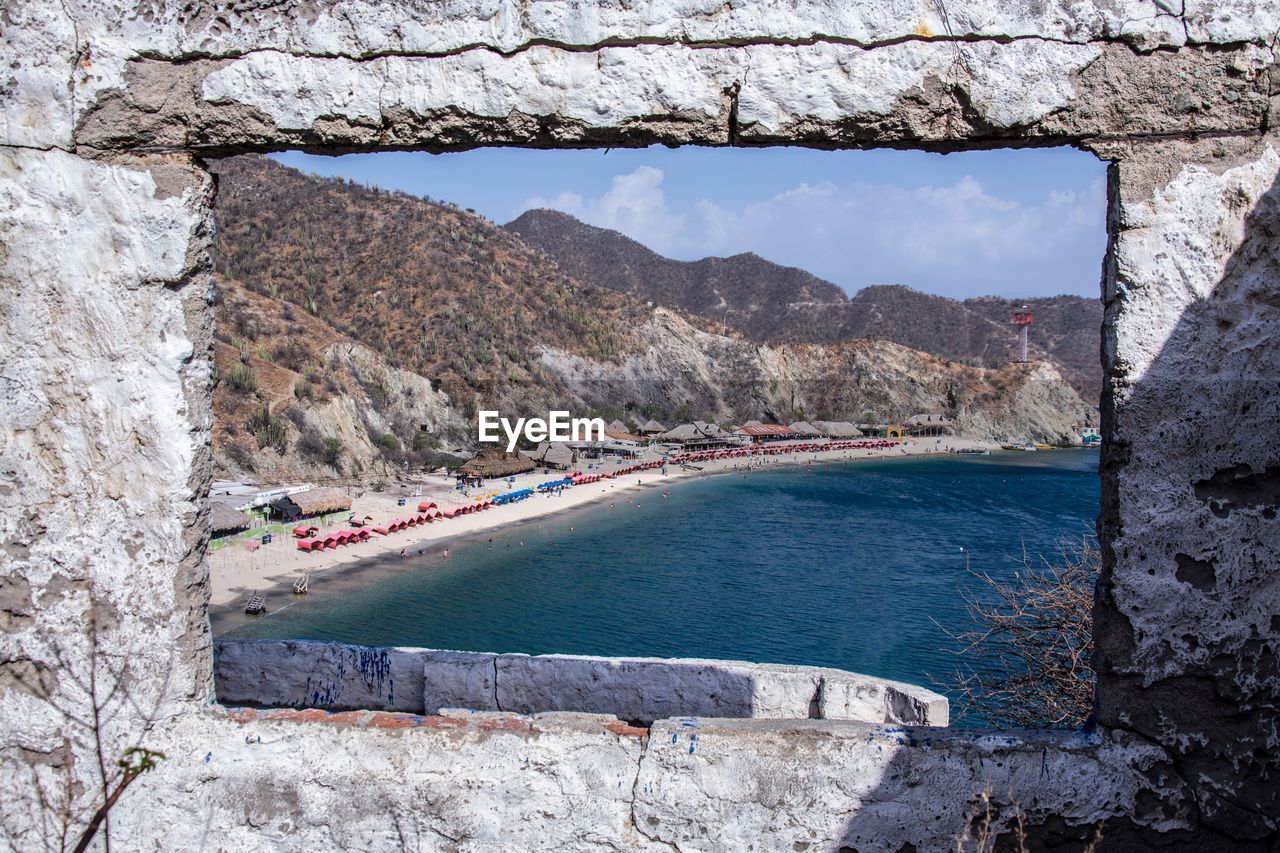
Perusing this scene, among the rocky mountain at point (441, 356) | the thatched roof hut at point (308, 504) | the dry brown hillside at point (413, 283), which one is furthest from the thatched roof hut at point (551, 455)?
the thatched roof hut at point (308, 504)

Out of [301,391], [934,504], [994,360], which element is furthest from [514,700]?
[994,360]

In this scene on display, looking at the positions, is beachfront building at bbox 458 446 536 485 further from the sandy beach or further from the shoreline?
the shoreline

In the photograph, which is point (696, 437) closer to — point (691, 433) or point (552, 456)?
point (691, 433)

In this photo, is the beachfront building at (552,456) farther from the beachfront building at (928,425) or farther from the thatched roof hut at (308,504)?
the beachfront building at (928,425)

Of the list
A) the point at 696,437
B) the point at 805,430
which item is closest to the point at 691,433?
the point at 696,437

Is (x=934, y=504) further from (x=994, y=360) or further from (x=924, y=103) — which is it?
(x=994, y=360)

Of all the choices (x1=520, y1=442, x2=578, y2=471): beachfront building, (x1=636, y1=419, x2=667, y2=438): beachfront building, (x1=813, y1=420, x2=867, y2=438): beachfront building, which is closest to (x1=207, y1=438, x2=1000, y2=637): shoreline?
(x1=520, y1=442, x2=578, y2=471): beachfront building
